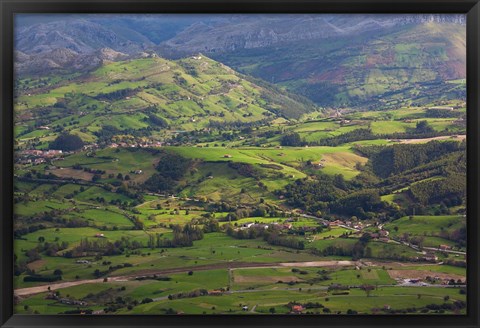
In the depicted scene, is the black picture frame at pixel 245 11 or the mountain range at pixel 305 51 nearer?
the black picture frame at pixel 245 11

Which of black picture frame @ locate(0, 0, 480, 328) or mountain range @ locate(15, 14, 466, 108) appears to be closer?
black picture frame @ locate(0, 0, 480, 328)

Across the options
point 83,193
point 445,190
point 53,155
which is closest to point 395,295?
point 445,190

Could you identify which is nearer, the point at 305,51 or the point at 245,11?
the point at 245,11

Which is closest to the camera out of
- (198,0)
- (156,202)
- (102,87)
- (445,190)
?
(198,0)

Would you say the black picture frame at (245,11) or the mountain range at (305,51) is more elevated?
the mountain range at (305,51)

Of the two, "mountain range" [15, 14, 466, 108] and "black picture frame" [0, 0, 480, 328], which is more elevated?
"mountain range" [15, 14, 466, 108]

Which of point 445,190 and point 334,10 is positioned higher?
point 334,10

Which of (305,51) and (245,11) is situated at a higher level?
(305,51)

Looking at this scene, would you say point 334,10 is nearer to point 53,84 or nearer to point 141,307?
point 141,307
